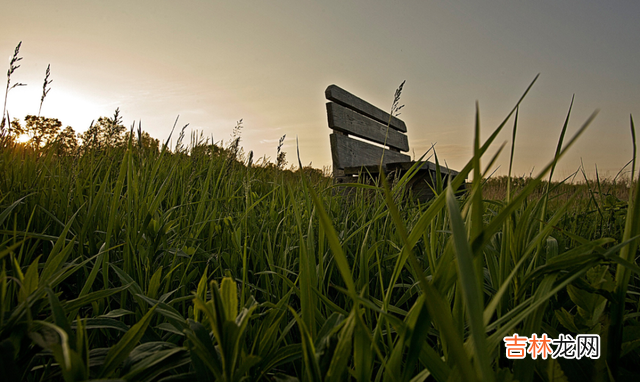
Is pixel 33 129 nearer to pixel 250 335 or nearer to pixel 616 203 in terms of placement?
pixel 250 335

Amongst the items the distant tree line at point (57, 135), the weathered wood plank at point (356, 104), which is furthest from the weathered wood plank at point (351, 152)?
the distant tree line at point (57, 135)

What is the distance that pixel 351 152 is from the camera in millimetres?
4340

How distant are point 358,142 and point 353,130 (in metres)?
0.20

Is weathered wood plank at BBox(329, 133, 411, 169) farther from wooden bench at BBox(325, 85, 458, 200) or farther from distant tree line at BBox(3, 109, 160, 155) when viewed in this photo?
distant tree line at BBox(3, 109, 160, 155)

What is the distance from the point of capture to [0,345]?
417 millimetres

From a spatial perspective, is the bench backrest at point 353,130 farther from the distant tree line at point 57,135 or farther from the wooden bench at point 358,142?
the distant tree line at point 57,135

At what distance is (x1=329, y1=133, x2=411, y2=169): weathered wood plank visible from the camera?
12.9 feet

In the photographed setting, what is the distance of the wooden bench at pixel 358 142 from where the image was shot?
3.93 meters

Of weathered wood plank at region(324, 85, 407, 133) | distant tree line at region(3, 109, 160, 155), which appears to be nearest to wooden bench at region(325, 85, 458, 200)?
weathered wood plank at region(324, 85, 407, 133)

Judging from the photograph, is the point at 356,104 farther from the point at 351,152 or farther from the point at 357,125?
the point at 351,152

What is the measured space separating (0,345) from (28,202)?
4.04ft

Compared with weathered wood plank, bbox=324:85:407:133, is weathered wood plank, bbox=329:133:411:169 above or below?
below

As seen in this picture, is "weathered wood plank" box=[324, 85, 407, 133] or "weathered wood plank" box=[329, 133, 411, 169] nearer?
"weathered wood plank" box=[329, 133, 411, 169]

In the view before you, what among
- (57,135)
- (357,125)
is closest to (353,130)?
(357,125)
